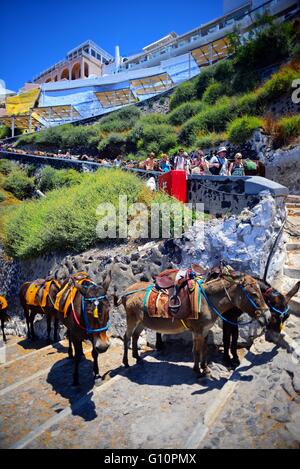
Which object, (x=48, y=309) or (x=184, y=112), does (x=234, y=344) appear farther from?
(x=184, y=112)

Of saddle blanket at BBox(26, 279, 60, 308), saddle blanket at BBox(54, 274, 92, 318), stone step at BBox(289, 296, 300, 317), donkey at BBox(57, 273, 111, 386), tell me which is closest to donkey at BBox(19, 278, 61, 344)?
saddle blanket at BBox(26, 279, 60, 308)

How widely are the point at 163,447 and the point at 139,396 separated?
129 cm

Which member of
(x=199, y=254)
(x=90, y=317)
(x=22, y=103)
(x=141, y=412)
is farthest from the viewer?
(x=22, y=103)

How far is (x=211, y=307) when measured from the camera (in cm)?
495

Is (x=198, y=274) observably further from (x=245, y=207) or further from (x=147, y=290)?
(x=245, y=207)

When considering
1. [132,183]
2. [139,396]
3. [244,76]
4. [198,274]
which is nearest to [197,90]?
[244,76]

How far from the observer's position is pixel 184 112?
2327 centimetres

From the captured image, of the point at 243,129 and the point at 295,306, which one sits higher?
the point at 243,129

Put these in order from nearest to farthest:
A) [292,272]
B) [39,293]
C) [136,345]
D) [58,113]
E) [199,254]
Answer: [136,345] → [292,272] → [199,254] → [39,293] → [58,113]

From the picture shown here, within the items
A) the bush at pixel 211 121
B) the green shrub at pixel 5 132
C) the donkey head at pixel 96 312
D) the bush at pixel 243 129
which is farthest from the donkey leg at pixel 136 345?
the green shrub at pixel 5 132

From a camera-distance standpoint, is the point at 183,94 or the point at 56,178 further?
the point at 183,94

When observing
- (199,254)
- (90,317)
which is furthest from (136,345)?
(199,254)

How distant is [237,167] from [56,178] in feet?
40.4

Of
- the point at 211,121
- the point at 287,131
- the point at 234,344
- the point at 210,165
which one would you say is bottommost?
the point at 234,344
